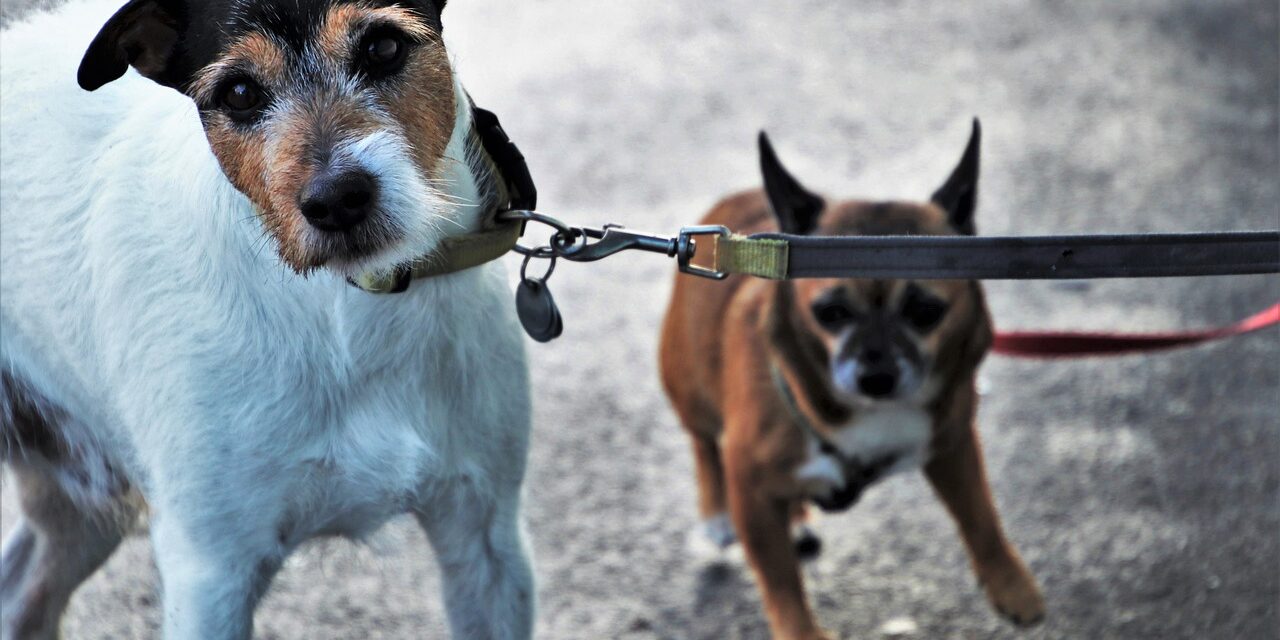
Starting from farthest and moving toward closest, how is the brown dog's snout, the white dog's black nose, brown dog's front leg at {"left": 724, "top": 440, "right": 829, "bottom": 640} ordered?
brown dog's front leg at {"left": 724, "top": 440, "right": 829, "bottom": 640} < the brown dog's snout < the white dog's black nose

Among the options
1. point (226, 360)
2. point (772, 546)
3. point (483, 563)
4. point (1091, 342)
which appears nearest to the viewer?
point (226, 360)

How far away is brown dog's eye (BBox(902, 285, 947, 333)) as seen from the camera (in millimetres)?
2961

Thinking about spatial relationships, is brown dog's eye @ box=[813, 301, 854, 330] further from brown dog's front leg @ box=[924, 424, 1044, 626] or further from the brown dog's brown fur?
brown dog's front leg @ box=[924, 424, 1044, 626]

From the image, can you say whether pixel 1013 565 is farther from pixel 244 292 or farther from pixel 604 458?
pixel 244 292

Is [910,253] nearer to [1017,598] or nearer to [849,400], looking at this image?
[849,400]

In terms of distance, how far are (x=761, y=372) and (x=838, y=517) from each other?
742 mm

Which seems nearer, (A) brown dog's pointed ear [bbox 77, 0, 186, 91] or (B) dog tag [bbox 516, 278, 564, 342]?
(A) brown dog's pointed ear [bbox 77, 0, 186, 91]

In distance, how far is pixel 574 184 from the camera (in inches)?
215

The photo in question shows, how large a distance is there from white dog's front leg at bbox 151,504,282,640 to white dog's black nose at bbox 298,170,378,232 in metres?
0.53

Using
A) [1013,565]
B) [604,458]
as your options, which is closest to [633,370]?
[604,458]

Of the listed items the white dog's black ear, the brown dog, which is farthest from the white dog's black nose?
the white dog's black ear

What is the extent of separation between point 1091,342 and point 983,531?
523 millimetres

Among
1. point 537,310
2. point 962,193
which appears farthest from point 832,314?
point 537,310

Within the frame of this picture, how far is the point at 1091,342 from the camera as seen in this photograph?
329 cm
